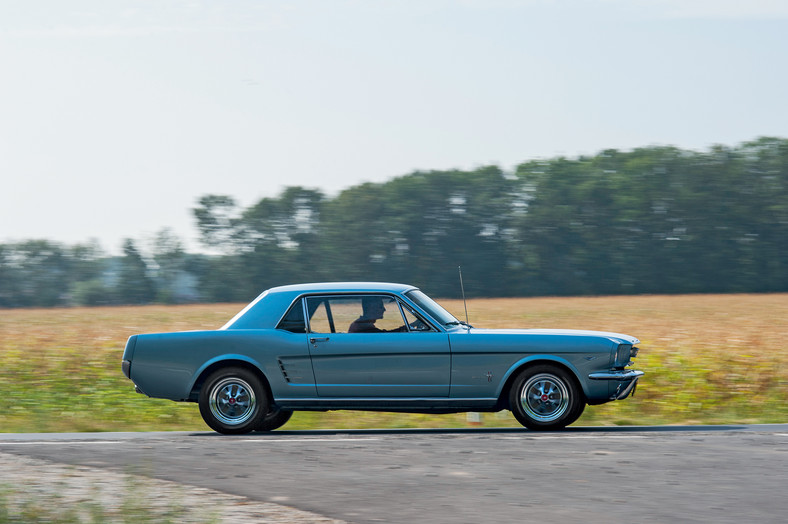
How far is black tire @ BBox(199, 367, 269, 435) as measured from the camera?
401 inches

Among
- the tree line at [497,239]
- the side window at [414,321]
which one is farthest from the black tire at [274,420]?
the tree line at [497,239]

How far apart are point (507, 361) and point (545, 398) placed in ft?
1.69

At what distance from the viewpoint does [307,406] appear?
33.3 feet

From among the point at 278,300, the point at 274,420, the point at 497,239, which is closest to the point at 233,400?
the point at 274,420

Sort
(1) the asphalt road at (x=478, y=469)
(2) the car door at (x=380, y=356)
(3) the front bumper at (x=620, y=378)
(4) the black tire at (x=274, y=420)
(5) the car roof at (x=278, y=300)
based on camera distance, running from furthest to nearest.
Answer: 1. (4) the black tire at (x=274, y=420)
2. (5) the car roof at (x=278, y=300)
3. (2) the car door at (x=380, y=356)
4. (3) the front bumper at (x=620, y=378)
5. (1) the asphalt road at (x=478, y=469)

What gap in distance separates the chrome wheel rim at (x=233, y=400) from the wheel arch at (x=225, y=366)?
14cm

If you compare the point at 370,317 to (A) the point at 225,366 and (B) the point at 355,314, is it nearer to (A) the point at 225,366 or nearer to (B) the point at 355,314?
(B) the point at 355,314

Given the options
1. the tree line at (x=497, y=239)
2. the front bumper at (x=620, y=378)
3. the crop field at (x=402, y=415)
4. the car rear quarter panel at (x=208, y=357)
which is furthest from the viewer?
the tree line at (x=497, y=239)

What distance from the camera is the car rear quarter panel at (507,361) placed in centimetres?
991

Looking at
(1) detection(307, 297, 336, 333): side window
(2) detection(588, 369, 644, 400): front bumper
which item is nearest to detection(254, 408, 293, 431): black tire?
(1) detection(307, 297, 336, 333): side window

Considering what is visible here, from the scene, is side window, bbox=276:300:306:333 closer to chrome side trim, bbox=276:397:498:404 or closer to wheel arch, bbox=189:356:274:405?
wheel arch, bbox=189:356:274:405

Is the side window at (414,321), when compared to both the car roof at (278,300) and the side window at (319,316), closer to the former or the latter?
the car roof at (278,300)

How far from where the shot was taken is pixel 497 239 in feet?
241

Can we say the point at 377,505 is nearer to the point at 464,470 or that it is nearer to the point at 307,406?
the point at 464,470
